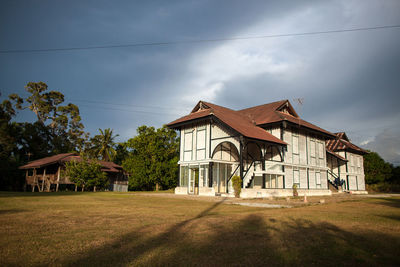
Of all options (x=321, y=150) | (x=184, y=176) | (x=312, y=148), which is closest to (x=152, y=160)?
(x=184, y=176)

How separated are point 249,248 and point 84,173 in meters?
28.4

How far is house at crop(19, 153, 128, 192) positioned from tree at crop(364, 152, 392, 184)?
36.0 m

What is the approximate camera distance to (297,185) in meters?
26.0

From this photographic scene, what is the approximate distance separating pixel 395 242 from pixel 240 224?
3.07 metres

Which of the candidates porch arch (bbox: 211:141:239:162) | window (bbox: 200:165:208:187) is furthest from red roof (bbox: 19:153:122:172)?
porch arch (bbox: 211:141:239:162)

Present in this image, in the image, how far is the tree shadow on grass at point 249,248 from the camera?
371cm

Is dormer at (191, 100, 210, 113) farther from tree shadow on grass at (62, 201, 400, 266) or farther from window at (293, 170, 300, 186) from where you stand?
tree shadow on grass at (62, 201, 400, 266)

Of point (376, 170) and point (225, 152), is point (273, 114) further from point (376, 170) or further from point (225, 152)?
point (376, 170)

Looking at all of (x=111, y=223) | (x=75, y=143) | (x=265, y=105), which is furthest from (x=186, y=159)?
(x=75, y=143)

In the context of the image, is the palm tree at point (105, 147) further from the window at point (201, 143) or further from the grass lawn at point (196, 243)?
the grass lawn at point (196, 243)

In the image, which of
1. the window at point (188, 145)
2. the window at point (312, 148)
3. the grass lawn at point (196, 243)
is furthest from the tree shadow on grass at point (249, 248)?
the window at point (312, 148)

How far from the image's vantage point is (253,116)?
28328 millimetres

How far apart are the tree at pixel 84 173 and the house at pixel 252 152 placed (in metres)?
10.6

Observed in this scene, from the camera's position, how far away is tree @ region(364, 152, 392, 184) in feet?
133
